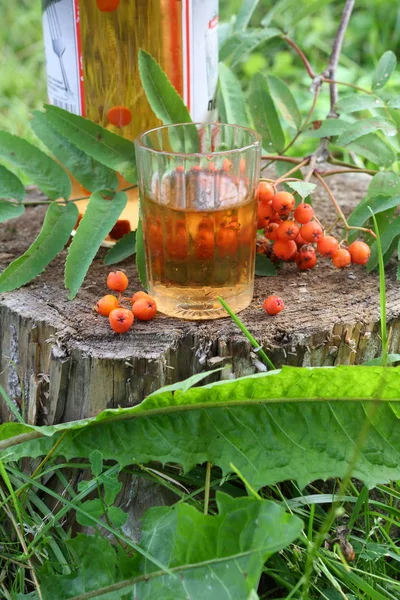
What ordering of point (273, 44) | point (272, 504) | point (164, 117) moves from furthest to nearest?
1. point (273, 44)
2. point (164, 117)
3. point (272, 504)

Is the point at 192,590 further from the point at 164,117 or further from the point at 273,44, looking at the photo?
the point at 273,44

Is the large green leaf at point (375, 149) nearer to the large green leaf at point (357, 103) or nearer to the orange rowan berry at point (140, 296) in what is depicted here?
the large green leaf at point (357, 103)

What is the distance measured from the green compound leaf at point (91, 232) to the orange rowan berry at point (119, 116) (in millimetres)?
172

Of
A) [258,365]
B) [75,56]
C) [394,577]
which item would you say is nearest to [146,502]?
[258,365]

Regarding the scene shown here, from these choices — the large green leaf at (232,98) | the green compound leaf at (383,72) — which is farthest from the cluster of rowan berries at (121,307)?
the green compound leaf at (383,72)

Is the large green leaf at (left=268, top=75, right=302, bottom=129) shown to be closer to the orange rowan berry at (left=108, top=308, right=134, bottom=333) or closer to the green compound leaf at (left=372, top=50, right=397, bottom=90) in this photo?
the green compound leaf at (left=372, top=50, right=397, bottom=90)

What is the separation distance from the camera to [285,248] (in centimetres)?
160

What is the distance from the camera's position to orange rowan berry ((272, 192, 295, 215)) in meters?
1.52

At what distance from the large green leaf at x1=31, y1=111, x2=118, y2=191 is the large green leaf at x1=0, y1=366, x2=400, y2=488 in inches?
21.4

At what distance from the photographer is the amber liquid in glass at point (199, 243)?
1422 millimetres

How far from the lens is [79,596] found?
1.24 meters

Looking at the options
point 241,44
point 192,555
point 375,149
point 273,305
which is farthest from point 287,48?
point 192,555

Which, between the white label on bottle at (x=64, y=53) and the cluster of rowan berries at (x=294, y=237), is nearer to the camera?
the cluster of rowan berries at (x=294, y=237)

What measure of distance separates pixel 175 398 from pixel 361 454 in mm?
320
